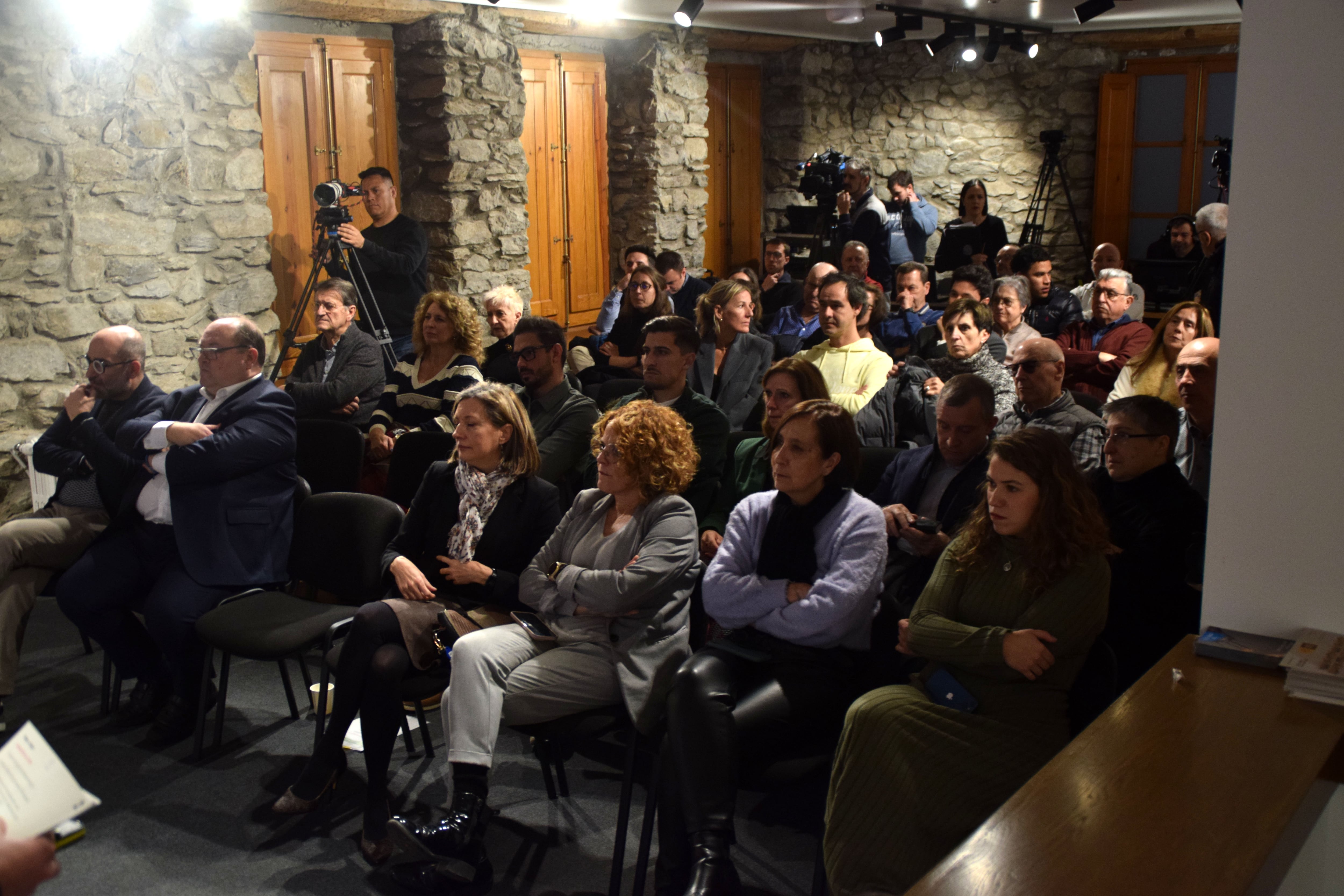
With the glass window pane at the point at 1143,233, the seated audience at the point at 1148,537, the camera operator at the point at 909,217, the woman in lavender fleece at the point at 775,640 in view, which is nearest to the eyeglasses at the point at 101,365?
the woman in lavender fleece at the point at 775,640

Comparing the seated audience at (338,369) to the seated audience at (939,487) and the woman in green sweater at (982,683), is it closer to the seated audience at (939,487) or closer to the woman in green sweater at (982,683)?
the seated audience at (939,487)

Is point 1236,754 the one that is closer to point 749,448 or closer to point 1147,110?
point 749,448

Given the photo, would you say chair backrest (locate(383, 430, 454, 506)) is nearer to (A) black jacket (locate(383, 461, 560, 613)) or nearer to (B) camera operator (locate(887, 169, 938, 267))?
(A) black jacket (locate(383, 461, 560, 613))

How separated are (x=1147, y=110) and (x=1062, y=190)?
2.91 ft

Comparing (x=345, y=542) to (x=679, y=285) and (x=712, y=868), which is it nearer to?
(x=712, y=868)

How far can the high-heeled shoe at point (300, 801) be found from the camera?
9.21 feet

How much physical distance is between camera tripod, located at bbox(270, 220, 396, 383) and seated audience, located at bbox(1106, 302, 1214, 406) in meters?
2.93

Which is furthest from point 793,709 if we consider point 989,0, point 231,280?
point 989,0

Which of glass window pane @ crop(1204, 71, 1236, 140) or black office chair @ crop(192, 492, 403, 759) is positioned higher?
glass window pane @ crop(1204, 71, 1236, 140)

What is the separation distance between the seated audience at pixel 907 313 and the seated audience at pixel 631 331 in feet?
3.57

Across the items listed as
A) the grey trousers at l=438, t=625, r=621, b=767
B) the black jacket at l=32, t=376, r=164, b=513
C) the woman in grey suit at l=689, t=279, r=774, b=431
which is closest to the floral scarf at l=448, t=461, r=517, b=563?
the grey trousers at l=438, t=625, r=621, b=767

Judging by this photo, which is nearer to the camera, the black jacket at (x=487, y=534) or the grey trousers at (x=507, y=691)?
the grey trousers at (x=507, y=691)

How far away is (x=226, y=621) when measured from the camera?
9.93 feet

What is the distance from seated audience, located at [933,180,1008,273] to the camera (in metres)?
7.98
